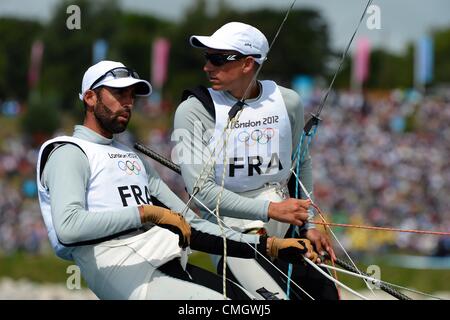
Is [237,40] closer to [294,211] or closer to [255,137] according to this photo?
[255,137]

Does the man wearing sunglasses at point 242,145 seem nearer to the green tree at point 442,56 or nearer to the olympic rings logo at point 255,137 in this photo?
the olympic rings logo at point 255,137

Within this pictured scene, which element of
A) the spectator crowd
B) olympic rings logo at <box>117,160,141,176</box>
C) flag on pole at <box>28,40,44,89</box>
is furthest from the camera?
flag on pole at <box>28,40,44,89</box>

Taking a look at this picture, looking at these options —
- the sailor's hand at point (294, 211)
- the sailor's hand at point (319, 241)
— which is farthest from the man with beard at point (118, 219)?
the sailor's hand at point (319, 241)

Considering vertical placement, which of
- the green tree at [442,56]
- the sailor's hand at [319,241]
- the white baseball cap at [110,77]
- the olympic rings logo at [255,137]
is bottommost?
the green tree at [442,56]

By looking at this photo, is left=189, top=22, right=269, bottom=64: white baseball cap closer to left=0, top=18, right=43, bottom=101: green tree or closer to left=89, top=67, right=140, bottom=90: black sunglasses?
left=89, top=67, right=140, bottom=90: black sunglasses

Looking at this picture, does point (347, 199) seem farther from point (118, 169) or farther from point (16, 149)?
point (118, 169)

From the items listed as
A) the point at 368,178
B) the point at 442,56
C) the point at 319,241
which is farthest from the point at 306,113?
the point at 442,56

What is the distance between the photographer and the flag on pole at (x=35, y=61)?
2346 inches

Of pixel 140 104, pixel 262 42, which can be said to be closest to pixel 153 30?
pixel 140 104

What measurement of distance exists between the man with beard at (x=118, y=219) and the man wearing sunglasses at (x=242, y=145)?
0.30m

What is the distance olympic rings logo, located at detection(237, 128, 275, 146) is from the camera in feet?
18.8

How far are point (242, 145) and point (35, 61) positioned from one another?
57.4 m

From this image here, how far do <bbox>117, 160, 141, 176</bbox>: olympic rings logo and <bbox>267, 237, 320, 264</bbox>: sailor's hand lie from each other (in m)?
0.87

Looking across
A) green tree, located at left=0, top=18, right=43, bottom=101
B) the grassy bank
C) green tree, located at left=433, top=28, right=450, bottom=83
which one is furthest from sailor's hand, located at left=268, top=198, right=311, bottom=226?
green tree, located at left=433, top=28, right=450, bottom=83
